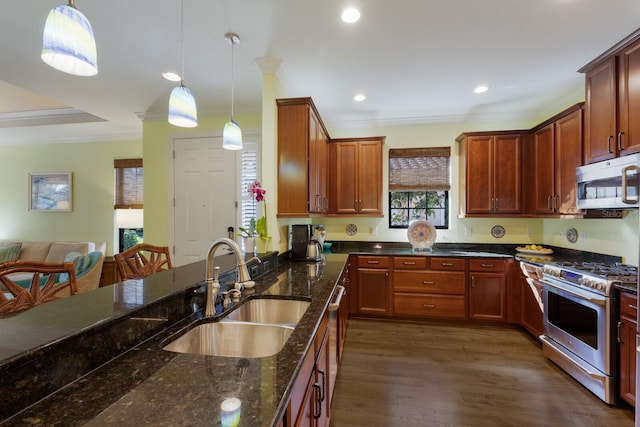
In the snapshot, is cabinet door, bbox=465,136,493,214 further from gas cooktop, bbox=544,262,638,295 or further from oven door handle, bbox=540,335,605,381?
oven door handle, bbox=540,335,605,381

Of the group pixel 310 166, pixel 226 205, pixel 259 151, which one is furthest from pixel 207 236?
pixel 310 166

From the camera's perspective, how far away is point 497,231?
3.79 metres

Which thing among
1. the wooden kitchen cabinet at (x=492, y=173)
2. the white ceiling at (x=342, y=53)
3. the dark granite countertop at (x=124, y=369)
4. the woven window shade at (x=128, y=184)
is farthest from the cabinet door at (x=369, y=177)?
the woven window shade at (x=128, y=184)

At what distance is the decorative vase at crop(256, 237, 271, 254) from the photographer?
2525 mm

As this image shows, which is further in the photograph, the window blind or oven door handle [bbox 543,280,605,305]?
the window blind

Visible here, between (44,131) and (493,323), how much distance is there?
24.2ft

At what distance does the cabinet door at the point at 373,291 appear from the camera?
137 inches

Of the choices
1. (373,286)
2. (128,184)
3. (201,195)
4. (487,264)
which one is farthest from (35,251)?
(487,264)

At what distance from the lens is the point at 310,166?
8.67 ft

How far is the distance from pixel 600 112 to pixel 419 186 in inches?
77.2

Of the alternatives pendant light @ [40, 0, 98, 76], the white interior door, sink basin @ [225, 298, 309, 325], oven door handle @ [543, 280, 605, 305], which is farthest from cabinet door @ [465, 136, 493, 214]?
pendant light @ [40, 0, 98, 76]

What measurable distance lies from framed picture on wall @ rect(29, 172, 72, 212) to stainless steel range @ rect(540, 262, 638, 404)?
6988 millimetres

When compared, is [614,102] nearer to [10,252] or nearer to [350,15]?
[350,15]

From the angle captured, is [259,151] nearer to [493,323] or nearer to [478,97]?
[478,97]
